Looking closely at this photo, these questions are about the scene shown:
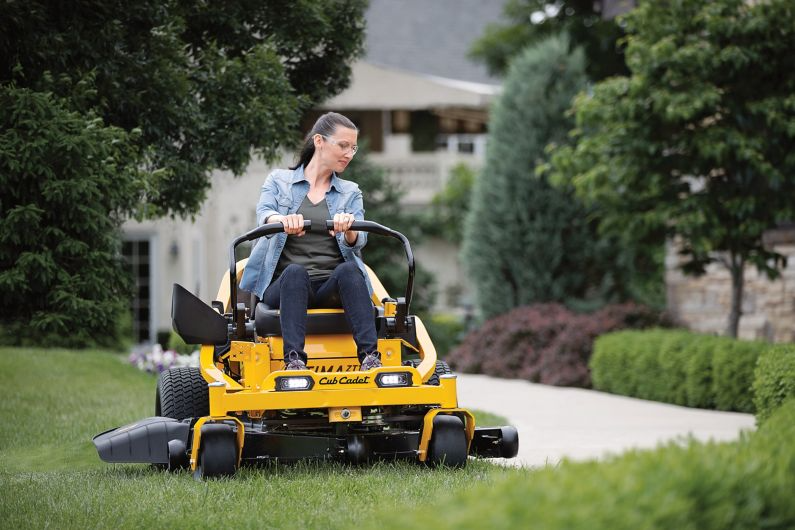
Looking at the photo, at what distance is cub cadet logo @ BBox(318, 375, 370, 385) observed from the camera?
18.6ft

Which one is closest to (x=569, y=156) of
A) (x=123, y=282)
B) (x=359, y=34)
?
(x=359, y=34)

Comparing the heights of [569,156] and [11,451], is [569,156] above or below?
above

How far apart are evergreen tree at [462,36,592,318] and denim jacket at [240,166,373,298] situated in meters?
9.05

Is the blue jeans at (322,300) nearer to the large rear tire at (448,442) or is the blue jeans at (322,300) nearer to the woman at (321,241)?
the woman at (321,241)

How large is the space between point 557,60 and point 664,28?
4828 millimetres

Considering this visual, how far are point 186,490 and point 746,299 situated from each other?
9.98 m

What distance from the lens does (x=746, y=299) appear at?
13.9 metres

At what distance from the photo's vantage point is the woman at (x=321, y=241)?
5938 millimetres

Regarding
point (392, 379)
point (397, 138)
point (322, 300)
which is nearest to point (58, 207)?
point (322, 300)

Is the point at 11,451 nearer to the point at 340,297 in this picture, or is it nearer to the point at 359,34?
the point at 340,297

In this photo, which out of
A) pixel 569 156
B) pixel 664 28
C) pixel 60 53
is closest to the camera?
pixel 60 53

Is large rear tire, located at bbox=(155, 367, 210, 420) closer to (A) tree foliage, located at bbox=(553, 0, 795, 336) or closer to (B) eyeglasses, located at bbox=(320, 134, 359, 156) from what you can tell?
(B) eyeglasses, located at bbox=(320, 134, 359, 156)

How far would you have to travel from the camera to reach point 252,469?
598 cm

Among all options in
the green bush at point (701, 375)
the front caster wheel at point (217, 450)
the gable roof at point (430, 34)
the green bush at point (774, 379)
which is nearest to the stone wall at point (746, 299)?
the green bush at point (701, 375)
